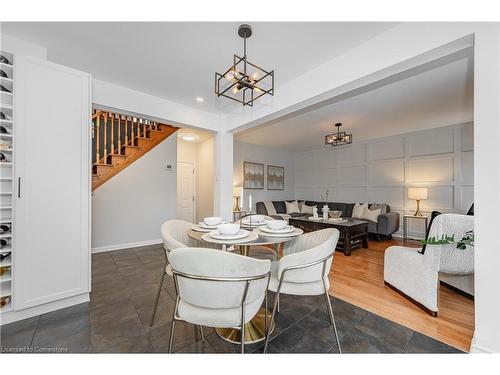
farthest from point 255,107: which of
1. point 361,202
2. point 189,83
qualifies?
point 361,202

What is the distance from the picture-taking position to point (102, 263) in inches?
127

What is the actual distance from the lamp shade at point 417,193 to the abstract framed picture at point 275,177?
11.5ft

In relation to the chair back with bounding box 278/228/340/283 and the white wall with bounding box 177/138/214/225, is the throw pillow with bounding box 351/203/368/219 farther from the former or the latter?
the chair back with bounding box 278/228/340/283

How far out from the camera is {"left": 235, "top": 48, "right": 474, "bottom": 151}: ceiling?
8.48 feet

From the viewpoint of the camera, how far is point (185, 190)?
6.23 meters

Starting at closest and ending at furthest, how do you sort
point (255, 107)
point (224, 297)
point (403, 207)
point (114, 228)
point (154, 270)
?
1. point (224, 297)
2. point (154, 270)
3. point (255, 107)
4. point (114, 228)
5. point (403, 207)

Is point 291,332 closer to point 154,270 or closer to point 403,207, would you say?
point 154,270

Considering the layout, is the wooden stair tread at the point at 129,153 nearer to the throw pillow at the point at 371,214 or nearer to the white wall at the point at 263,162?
the white wall at the point at 263,162

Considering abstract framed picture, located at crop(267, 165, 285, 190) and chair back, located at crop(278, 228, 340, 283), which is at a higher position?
abstract framed picture, located at crop(267, 165, 285, 190)

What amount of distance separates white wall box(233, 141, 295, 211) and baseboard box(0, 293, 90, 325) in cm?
423

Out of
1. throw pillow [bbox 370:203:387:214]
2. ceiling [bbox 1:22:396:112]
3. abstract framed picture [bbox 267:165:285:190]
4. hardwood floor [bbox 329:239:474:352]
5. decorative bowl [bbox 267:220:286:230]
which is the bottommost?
hardwood floor [bbox 329:239:474:352]

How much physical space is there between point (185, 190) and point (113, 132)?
8.13 feet

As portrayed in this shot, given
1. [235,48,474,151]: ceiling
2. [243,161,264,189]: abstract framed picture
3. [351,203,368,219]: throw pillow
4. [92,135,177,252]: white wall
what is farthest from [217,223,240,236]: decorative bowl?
[243,161,264,189]: abstract framed picture

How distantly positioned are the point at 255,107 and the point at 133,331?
2951 millimetres
